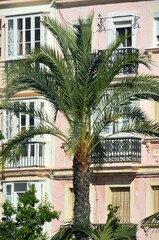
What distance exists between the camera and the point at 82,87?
53.6 metres

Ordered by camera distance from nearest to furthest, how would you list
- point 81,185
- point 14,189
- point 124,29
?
1. point 81,185
2. point 124,29
3. point 14,189

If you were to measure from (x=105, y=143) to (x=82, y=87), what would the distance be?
1173cm

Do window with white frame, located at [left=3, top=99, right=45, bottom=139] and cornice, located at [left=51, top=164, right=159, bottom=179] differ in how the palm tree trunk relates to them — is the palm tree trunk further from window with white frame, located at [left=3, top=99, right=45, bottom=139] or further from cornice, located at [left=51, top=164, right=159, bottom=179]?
window with white frame, located at [left=3, top=99, right=45, bottom=139]

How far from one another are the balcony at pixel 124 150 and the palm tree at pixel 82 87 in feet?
34.9

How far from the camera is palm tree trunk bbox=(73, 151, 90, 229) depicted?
176 feet

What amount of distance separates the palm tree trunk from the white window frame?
1260 centimetres

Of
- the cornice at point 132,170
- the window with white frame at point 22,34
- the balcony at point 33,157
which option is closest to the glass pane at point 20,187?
the balcony at point 33,157

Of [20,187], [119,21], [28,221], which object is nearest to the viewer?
[28,221]

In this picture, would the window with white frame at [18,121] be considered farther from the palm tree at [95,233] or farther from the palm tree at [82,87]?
the palm tree at [95,233]

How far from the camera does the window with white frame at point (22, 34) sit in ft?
221

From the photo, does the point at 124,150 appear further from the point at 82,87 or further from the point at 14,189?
the point at 82,87

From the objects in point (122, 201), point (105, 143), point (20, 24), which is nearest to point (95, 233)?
point (105, 143)

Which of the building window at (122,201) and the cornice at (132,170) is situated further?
the building window at (122,201)

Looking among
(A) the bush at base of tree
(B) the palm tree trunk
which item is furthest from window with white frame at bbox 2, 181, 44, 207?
(B) the palm tree trunk
